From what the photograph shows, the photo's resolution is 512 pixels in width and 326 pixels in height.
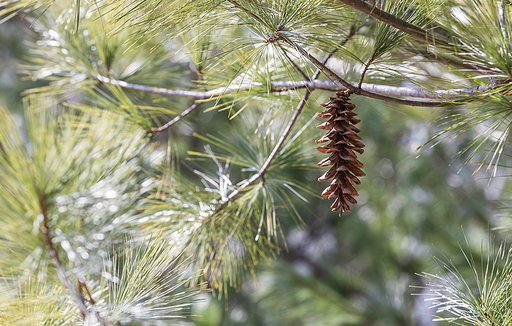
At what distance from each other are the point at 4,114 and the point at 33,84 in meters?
1.28

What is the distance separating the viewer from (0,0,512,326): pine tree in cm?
30

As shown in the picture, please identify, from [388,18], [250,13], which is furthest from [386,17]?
[250,13]

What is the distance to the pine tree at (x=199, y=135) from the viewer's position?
0.30 metres

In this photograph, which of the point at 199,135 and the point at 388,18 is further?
the point at 199,135

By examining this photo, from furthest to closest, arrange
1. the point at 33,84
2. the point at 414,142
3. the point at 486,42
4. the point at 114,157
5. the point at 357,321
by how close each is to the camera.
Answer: the point at 33,84 < the point at 414,142 < the point at 357,321 < the point at 114,157 < the point at 486,42

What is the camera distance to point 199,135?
0.52 m

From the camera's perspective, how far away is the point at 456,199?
129 centimetres

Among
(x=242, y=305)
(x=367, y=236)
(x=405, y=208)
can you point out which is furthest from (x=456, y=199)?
(x=242, y=305)

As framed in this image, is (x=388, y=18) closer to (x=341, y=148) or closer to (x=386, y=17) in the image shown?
(x=386, y=17)

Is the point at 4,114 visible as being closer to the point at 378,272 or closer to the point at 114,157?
the point at 114,157

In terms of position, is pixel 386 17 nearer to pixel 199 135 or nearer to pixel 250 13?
pixel 250 13

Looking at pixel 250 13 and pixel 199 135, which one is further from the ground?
pixel 250 13

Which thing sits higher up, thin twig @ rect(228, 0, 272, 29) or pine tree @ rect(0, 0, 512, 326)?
thin twig @ rect(228, 0, 272, 29)

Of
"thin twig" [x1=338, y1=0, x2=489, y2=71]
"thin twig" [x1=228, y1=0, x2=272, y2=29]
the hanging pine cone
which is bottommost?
the hanging pine cone
